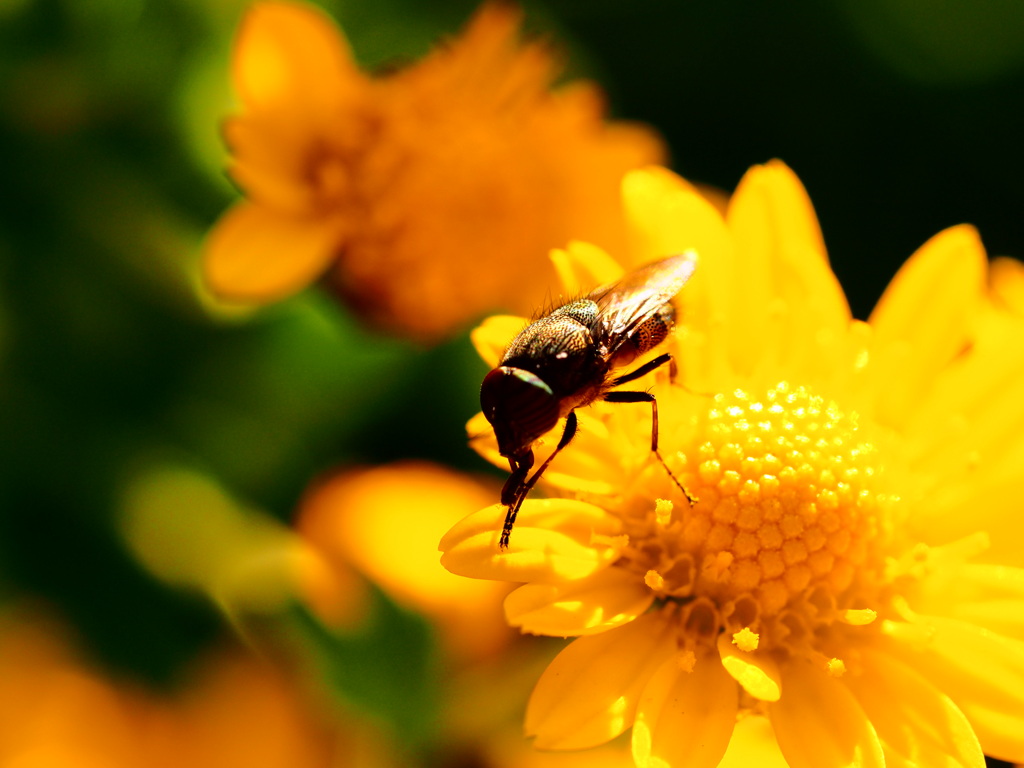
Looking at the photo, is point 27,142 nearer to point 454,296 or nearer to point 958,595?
point 454,296

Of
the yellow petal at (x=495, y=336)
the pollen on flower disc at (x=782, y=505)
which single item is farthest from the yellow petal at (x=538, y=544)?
the yellow petal at (x=495, y=336)

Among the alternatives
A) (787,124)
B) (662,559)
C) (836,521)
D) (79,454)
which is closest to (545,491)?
(662,559)

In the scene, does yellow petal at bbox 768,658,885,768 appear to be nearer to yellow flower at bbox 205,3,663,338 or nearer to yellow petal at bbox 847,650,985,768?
yellow petal at bbox 847,650,985,768

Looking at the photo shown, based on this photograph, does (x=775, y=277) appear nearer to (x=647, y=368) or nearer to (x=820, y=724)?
(x=647, y=368)

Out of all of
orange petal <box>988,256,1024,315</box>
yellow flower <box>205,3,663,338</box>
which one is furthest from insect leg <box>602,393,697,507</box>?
orange petal <box>988,256,1024,315</box>

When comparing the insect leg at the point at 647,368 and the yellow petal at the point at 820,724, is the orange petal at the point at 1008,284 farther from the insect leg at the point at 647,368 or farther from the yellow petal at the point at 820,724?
the yellow petal at the point at 820,724

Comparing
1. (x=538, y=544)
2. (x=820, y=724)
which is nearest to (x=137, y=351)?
(x=538, y=544)
